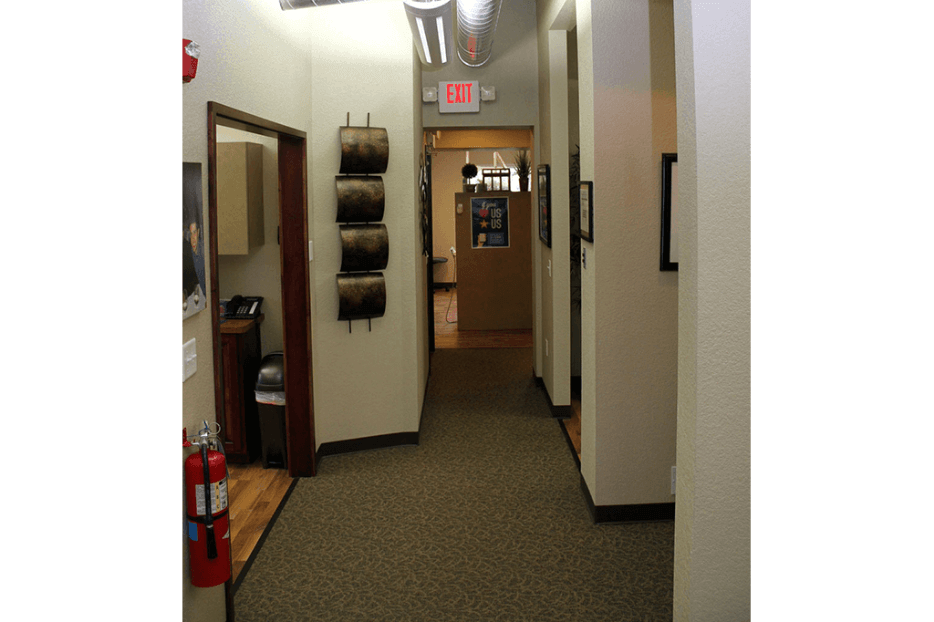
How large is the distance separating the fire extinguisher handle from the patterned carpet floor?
2.10 feet

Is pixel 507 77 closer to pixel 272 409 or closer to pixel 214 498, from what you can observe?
pixel 272 409

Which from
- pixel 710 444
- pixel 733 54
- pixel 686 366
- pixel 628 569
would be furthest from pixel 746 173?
pixel 628 569

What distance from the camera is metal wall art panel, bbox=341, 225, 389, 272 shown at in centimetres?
450

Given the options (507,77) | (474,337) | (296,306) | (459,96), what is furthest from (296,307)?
(474,337)

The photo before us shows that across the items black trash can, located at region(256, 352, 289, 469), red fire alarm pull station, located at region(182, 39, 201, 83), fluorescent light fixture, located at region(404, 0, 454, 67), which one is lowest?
black trash can, located at region(256, 352, 289, 469)

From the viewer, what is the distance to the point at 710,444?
7.26 feet

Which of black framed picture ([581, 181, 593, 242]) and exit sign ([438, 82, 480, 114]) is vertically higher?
exit sign ([438, 82, 480, 114])

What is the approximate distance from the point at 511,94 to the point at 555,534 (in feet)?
12.7

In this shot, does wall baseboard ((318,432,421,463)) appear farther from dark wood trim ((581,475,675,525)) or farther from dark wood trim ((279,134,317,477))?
dark wood trim ((581,475,675,525))

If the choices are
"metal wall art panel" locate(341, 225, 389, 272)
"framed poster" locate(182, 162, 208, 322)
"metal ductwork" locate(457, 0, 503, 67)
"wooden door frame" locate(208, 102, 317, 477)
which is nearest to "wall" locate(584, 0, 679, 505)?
"metal ductwork" locate(457, 0, 503, 67)


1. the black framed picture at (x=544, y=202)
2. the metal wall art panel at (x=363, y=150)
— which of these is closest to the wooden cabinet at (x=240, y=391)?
the metal wall art panel at (x=363, y=150)

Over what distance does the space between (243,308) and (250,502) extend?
52.4 inches

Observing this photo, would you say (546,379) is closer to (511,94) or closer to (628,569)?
(511,94)

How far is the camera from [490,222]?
883 cm
